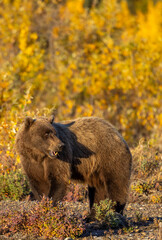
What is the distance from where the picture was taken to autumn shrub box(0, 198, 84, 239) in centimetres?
414

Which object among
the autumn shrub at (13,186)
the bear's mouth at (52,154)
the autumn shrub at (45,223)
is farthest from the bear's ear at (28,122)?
the autumn shrub at (13,186)

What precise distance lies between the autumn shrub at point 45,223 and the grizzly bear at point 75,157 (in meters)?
0.48

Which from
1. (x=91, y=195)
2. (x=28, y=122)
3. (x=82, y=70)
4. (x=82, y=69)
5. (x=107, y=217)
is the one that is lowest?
(x=107, y=217)

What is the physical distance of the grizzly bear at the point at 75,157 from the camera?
16.2 feet

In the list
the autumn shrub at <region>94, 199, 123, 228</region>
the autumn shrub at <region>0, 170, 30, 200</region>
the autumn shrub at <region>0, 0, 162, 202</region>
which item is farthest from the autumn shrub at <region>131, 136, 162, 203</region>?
the autumn shrub at <region>0, 170, 30, 200</region>

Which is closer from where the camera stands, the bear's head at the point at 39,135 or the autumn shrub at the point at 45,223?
the autumn shrub at the point at 45,223

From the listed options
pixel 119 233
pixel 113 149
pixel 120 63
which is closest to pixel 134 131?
pixel 120 63

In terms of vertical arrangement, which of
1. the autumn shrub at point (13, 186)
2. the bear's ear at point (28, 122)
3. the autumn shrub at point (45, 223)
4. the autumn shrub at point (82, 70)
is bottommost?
the autumn shrub at point (45, 223)

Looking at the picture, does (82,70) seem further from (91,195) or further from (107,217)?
(107,217)

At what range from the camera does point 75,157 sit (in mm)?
5293

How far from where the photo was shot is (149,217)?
5.20 metres

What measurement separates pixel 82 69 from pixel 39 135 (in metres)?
9.36

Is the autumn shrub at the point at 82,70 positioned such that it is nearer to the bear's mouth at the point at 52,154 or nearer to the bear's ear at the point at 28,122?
the bear's ear at the point at 28,122

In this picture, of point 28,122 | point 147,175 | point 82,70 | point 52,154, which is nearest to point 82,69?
point 82,70
